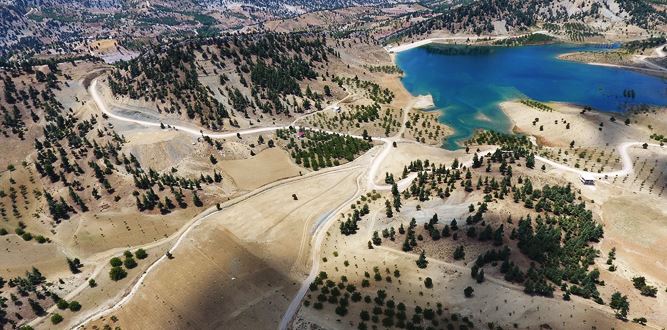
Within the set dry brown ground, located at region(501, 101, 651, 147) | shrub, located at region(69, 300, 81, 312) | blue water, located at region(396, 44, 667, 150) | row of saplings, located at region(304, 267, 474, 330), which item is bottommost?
blue water, located at region(396, 44, 667, 150)

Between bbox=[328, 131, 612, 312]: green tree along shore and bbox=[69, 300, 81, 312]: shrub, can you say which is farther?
bbox=[69, 300, 81, 312]: shrub

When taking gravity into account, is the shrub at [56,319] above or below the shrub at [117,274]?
above

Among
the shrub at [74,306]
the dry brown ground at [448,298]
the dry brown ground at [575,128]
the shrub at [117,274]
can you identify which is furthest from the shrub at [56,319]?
the dry brown ground at [575,128]

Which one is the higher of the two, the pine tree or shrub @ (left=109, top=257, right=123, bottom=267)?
shrub @ (left=109, top=257, right=123, bottom=267)

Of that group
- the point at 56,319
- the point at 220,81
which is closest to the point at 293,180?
the point at 56,319

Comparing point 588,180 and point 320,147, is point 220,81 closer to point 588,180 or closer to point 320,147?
point 320,147

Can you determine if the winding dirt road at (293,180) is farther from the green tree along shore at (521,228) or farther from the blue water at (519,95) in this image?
the blue water at (519,95)

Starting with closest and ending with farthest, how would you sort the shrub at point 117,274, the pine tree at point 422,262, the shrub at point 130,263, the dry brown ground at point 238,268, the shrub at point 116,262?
the dry brown ground at point 238,268 < the pine tree at point 422,262 < the shrub at point 117,274 < the shrub at point 130,263 < the shrub at point 116,262

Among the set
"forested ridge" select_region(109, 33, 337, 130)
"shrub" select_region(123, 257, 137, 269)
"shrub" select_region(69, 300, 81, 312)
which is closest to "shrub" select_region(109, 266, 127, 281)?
"shrub" select_region(123, 257, 137, 269)

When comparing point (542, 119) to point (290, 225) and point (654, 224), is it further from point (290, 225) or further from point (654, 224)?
point (290, 225)

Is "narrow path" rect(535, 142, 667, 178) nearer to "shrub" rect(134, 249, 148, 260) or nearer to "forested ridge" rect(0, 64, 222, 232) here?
"forested ridge" rect(0, 64, 222, 232)
